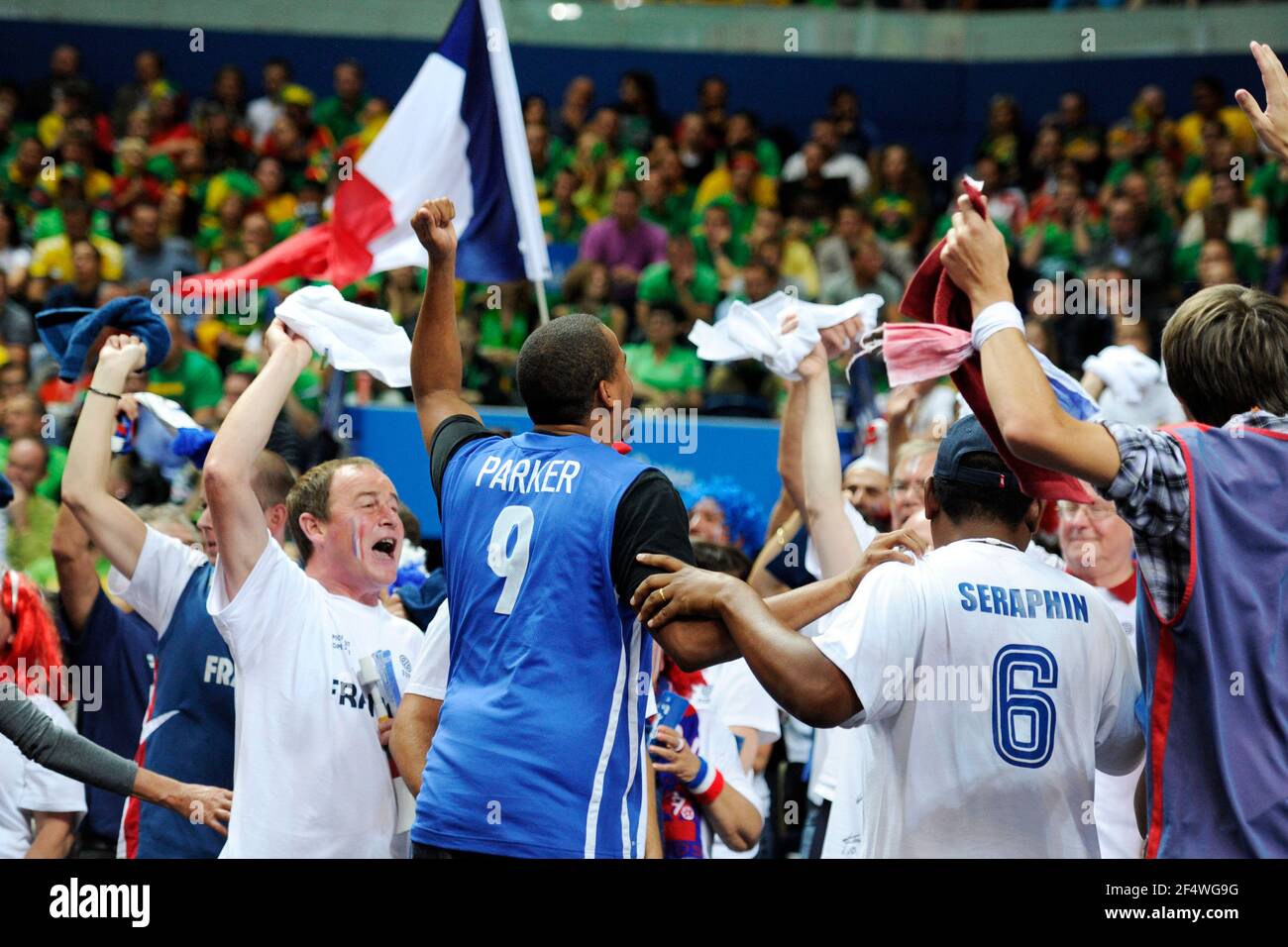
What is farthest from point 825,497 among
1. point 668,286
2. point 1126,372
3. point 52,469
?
point 668,286

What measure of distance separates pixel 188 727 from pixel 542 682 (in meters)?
1.63

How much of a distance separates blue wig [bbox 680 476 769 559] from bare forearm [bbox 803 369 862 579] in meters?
3.15

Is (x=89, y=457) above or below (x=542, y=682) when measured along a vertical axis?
above

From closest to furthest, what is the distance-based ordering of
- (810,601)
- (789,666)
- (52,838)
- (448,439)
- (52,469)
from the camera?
1. (789,666)
2. (810,601)
3. (448,439)
4. (52,838)
5. (52,469)

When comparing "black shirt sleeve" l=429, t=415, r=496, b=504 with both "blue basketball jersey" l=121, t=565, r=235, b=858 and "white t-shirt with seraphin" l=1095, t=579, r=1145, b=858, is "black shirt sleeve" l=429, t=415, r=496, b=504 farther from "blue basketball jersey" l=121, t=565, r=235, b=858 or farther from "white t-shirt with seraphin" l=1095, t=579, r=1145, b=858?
"white t-shirt with seraphin" l=1095, t=579, r=1145, b=858

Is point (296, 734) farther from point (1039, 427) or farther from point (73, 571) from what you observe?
point (1039, 427)

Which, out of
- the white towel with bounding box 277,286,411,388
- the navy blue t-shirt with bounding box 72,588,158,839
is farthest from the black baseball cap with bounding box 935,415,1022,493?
the navy blue t-shirt with bounding box 72,588,158,839

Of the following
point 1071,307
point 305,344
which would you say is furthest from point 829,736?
point 1071,307

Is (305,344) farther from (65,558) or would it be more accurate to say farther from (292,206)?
(292,206)

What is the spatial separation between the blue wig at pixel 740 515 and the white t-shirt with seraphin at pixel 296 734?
3327 mm

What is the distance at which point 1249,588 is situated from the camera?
118 inches

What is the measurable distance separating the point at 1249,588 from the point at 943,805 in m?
0.79

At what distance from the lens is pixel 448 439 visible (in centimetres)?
366

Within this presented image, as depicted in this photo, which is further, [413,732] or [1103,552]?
[1103,552]
